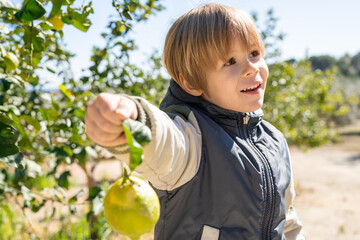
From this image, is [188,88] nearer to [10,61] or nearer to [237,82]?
[237,82]

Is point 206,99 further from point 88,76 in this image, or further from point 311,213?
point 311,213

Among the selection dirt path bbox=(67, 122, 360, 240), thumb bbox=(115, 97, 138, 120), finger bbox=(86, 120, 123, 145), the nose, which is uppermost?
the nose

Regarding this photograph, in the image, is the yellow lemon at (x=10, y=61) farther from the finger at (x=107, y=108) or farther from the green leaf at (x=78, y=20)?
the finger at (x=107, y=108)

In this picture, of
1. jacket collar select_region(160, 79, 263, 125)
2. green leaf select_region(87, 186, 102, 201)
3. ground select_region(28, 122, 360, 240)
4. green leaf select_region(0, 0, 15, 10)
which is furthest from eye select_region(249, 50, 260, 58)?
ground select_region(28, 122, 360, 240)

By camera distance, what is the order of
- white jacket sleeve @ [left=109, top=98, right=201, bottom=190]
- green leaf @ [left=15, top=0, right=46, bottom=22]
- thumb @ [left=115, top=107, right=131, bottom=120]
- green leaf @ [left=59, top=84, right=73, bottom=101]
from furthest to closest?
green leaf @ [left=59, top=84, right=73, bottom=101] < green leaf @ [left=15, top=0, right=46, bottom=22] < white jacket sleeve @ [left=109, top=98, right=201, bottom=190] < thumb @ [left=115, top=107, right=131, bottom=120]

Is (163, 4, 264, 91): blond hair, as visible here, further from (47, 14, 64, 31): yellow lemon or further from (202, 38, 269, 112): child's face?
(47, 14, 64, 31): yellow lemon

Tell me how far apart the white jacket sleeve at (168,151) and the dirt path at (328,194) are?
3.13m

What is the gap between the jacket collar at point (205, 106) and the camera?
3.79 feet

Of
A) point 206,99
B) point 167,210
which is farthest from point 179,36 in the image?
point 167,210

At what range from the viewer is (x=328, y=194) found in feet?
17.6

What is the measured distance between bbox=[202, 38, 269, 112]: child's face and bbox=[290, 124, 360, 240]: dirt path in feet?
9.86

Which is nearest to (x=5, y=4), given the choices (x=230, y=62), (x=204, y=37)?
(x=204, y=37)

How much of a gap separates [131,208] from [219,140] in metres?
0.49

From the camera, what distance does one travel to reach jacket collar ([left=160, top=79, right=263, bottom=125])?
116 centimetres
